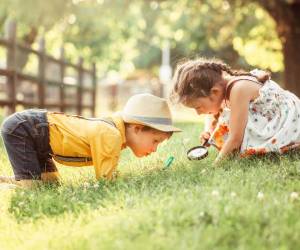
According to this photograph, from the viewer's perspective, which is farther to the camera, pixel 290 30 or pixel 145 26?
pixel 145 26

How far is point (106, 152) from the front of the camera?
13.5 feet

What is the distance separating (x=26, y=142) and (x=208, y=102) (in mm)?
1429

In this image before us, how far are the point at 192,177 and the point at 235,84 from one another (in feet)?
3.40

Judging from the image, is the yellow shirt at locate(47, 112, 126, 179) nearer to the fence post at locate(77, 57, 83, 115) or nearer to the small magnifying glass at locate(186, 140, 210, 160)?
the small magnifying glass at locate(186, 140, 210, 160)

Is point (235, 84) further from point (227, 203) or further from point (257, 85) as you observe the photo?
point (227, 203)

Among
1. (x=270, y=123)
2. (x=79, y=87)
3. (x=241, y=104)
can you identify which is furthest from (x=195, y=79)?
(x=79, y=87)

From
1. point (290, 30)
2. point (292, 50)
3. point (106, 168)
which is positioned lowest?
point (106, 168)

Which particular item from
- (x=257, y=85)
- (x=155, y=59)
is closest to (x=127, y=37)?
(x=155, y=59)

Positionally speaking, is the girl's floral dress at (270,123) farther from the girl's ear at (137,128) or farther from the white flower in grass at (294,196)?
the white flower in grass at (294,196)

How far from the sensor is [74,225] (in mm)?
3195

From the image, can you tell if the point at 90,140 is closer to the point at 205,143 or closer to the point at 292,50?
the point at 205,143

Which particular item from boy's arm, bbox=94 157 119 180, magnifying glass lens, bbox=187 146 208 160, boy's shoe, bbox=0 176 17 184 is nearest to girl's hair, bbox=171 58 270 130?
magnifying glass lens, bbox=187 146 208 160

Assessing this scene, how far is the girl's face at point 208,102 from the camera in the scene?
4596 millimetres

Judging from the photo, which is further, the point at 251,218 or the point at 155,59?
the point at 155,59
